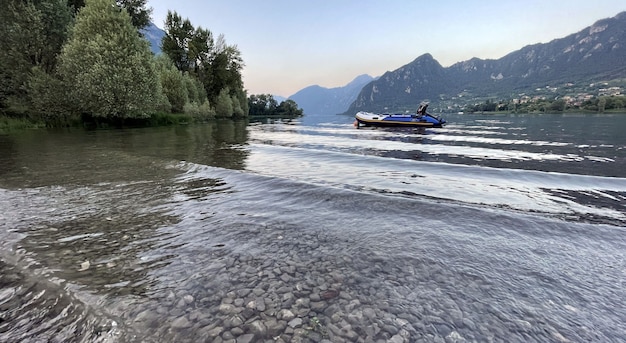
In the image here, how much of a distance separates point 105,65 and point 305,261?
113 feet

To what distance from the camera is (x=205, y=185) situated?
928 centimetres

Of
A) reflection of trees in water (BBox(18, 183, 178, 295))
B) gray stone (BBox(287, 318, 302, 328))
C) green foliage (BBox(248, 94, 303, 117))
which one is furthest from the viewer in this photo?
green foliage (BBox(248, 94, 303, 117))

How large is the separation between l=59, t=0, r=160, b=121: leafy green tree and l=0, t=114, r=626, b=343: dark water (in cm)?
2433

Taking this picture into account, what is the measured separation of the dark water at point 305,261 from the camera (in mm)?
3039

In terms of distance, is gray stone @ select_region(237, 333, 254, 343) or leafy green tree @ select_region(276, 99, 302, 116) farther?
leafy green tree @ select_region(276, 99, 302, 116)

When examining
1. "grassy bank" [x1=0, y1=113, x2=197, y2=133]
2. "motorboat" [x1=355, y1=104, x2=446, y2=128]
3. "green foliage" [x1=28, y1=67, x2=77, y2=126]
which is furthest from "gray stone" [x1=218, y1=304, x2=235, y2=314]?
"motorboat" [x1=355, y1=104, x2=446, y2=128]

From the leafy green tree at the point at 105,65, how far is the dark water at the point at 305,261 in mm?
24325

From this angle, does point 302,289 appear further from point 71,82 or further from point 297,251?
point 71,82

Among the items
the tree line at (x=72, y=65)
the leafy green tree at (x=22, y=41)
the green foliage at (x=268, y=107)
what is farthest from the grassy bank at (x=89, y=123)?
the green foliage at (x=268, y=107)

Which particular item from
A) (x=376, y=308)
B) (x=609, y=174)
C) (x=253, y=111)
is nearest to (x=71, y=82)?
(x=376, y=308)

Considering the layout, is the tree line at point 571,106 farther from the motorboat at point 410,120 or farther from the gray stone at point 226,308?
the gray stone at point 226,308

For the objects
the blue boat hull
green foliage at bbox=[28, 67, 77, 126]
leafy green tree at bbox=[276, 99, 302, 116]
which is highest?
leafy green tree at bbox=[276, 99, 302, 116]

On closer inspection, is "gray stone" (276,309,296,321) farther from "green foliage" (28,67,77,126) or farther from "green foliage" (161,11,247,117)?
"green foliage" (161,11,247,117)

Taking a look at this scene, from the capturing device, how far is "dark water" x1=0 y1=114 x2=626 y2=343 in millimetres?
3039
